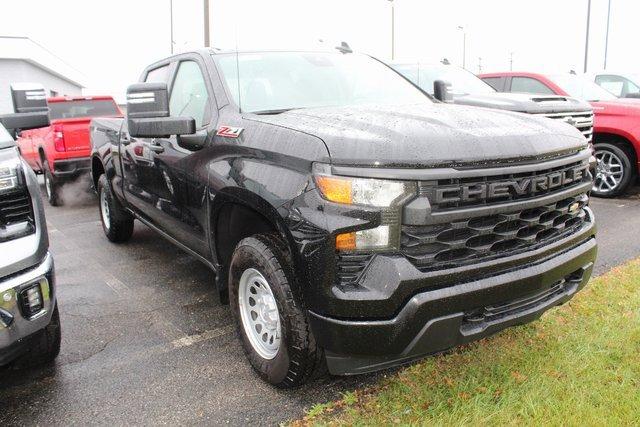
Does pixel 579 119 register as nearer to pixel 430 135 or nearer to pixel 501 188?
pixel 501 188

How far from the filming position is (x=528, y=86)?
8.45 m

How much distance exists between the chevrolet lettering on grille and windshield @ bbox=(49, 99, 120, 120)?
30.1 ft

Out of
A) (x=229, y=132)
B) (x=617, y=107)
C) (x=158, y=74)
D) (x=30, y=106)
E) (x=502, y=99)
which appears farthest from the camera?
(x=617, y=107)

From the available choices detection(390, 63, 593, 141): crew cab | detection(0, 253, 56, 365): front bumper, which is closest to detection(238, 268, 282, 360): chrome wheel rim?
detection(0, 253, 56, 365): front bumper

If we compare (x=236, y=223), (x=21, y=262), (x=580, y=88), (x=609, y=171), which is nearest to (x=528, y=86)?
(x=580, y=88)

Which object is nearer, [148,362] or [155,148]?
[148,362]

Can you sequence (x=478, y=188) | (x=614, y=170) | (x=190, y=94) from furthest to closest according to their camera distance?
1. (x=614, y=170)
2. (x=190, y=94)
3. (x=478, y=188)

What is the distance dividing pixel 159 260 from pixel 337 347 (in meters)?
3.45

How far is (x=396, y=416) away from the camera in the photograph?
2.55 meters

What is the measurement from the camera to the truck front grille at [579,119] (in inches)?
250

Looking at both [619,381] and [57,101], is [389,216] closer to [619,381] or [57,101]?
[619,381]

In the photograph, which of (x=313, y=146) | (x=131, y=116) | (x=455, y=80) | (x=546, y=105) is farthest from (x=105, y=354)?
(x=455, y=80)

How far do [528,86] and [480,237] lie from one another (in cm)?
686

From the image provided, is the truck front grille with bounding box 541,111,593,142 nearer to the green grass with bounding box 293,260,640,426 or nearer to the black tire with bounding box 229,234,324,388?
the green grass with bounding box 293,260,640,426
